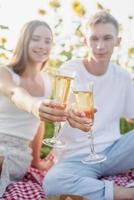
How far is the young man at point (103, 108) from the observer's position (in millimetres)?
3564

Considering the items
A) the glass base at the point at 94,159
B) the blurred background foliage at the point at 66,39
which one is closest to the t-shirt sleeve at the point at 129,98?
the glass base at the point at 94,159

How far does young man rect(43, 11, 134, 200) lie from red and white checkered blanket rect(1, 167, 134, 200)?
0.07 metres

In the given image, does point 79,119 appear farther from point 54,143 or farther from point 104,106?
point 104,106

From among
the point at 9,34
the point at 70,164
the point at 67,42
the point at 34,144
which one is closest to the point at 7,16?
the point at 9,34

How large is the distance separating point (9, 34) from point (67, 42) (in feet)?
1.84

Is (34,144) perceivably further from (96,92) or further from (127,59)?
(127,59)

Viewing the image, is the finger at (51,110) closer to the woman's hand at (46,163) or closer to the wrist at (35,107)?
the wrist at (35,107)

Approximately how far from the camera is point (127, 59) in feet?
17.9

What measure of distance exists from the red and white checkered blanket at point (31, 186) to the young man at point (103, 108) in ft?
0.23

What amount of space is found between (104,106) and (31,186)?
2.19 feet

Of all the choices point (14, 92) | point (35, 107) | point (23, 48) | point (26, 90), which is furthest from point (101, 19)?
point (35, 107)

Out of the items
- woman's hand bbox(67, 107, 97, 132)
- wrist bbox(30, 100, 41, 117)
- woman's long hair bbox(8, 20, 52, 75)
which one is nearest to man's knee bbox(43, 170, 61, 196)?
woman's hand bbox(67, 107, 97, 132)

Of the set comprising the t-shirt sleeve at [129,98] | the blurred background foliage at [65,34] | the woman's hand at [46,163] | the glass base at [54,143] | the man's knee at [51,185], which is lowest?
the woman's hand at [46,163]

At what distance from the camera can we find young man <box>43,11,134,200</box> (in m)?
3.56
